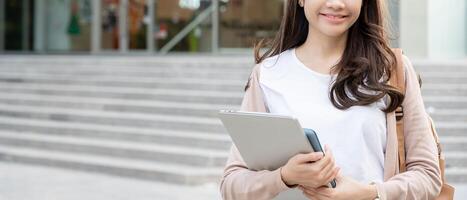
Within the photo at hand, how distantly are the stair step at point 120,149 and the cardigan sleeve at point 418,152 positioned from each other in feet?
22.2

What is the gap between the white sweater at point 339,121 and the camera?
79.4 inches

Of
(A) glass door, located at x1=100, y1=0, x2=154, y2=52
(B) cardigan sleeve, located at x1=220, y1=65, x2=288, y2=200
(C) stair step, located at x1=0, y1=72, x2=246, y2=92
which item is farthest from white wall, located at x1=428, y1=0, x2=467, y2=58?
(B) cardigan sleeve, located at x1=220, y1=65, x2=288, y2=200

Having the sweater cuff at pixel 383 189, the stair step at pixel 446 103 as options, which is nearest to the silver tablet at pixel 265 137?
the sweater cuff at pixel 383 189

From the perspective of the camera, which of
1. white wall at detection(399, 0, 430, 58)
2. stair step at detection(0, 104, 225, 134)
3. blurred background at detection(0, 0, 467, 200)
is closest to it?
blurred background at detection(0, 0, 467, 200)

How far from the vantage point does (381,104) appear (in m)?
2.04

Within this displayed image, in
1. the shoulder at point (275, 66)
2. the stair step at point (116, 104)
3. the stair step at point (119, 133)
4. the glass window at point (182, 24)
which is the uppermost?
the shoulder at point (275, 66)

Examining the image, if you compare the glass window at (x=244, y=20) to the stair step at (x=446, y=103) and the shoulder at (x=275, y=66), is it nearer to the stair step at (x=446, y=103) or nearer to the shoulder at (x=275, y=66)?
the stair step at (x=446, y=103)

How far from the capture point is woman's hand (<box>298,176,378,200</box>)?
74.8 inches

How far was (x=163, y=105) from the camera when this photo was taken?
11.0 meters

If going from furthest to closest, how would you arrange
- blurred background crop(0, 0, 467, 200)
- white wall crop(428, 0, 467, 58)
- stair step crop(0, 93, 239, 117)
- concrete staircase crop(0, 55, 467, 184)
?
1. white wall crop(428, 0, 467, 58)
2. stair step crop(0, 93, 239, 117)
3. concrete staircase crop(0, 55, 467, 184)
4. blurred background crop(0, 0, 467, 200)

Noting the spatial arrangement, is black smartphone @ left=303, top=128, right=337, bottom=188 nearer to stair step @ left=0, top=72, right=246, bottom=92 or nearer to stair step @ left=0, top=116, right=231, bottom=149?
stair step @ left=0, top=116, right=231, bottom=149

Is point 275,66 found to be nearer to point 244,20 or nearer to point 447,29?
point 447,29

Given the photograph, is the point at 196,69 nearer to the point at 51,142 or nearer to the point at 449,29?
the point at 51,142

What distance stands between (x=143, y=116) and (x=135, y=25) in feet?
30.1
